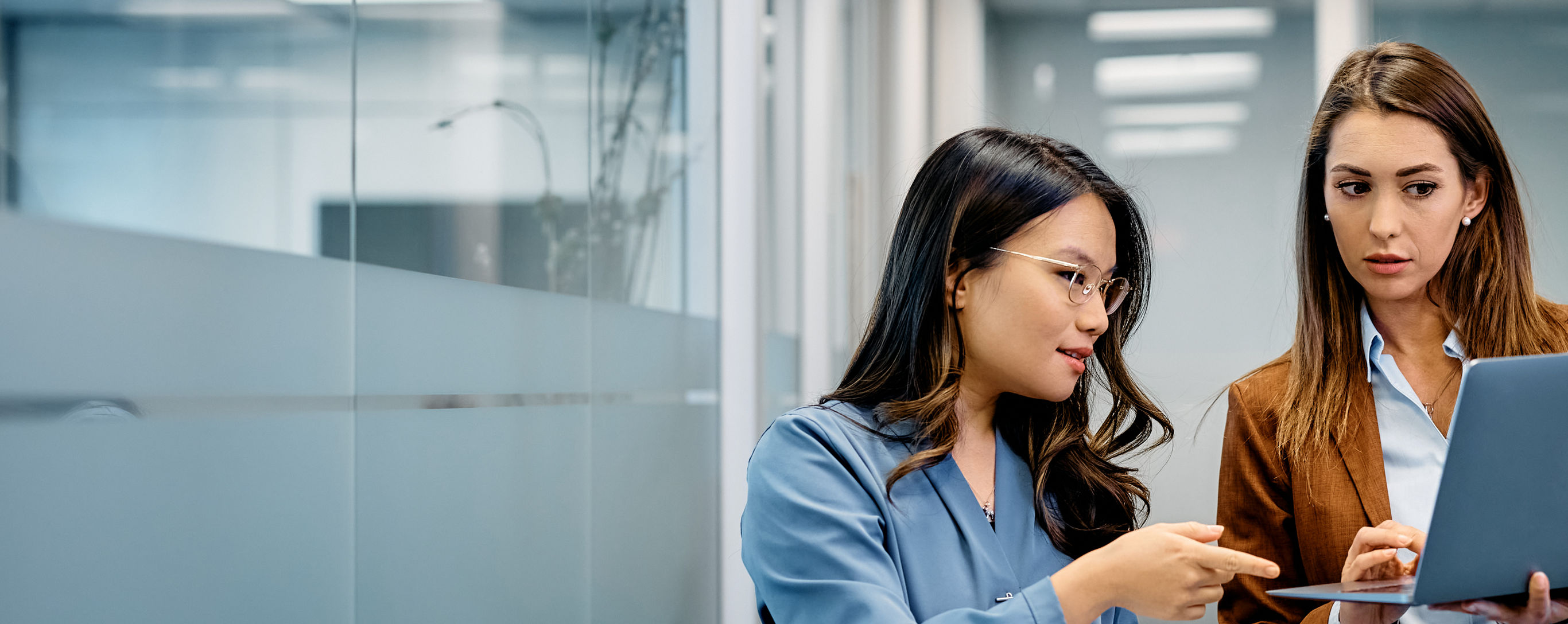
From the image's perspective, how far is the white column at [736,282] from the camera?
2.18m

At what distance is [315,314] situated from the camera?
A: 868mm

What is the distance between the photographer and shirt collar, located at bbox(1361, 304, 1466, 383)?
1.46 metres

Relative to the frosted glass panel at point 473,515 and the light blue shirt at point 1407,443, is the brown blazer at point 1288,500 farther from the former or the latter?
the frosted glass panel at point 473,515

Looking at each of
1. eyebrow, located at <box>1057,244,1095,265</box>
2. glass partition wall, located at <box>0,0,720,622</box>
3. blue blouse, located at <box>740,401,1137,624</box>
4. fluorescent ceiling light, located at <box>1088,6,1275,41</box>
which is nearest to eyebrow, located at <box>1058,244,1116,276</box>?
eyebrow, located at <box>1057,244,1095,265</box>

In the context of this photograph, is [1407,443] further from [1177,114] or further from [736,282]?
[1177,114]

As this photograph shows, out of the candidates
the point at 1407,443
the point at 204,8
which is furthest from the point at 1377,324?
the point at 204,8

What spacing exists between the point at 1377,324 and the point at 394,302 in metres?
1.26

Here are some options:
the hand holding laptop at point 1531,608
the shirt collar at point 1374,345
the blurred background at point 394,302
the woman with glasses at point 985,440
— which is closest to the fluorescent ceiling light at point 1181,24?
the blurred background at point 394,302

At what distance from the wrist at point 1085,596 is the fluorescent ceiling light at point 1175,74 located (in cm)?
295

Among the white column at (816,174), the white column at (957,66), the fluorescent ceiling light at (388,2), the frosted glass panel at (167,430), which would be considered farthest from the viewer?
the white column at (957,66)

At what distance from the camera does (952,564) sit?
116 cm

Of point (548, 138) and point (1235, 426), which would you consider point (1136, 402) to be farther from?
point (548, 138)

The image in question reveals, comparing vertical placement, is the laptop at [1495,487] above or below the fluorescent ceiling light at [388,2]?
below

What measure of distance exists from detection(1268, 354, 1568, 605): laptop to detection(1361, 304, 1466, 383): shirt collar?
456 millimetres
